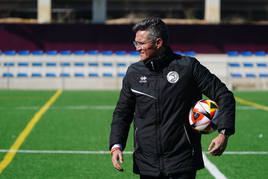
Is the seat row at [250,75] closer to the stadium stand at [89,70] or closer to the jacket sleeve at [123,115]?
the stadium stand at [89,70]

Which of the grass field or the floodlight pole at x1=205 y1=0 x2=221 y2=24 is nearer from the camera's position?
the grass field

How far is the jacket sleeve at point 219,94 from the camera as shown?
11.2 feet

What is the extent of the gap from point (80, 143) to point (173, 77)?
575 centimetres

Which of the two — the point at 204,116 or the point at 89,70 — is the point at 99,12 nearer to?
the point at 89,70

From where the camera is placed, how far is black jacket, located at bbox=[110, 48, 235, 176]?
3.48 metres

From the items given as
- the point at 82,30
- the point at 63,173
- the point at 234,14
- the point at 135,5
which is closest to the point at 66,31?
the point at 82,30

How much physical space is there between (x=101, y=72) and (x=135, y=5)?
17597mm

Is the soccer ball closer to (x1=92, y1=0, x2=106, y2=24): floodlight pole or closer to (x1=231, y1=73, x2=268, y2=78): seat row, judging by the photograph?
(x1=231, y1=73, x2=268, y2=78): seat row

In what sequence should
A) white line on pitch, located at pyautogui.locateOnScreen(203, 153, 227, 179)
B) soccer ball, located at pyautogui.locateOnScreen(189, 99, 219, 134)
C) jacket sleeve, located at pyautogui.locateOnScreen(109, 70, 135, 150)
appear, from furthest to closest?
white line on pitch, located at pyautogui.locateOnScreen(203, 153, 227, 179) < jacket sleeve, located at pyautogui.locateOnScreen(109, 70, 135, 150) < soccer ball, located at pyautogui.locateOnScreen(189, 99, 219, 134)

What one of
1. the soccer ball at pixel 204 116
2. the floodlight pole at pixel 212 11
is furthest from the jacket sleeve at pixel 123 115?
the floodlight pole at pixel 212 11

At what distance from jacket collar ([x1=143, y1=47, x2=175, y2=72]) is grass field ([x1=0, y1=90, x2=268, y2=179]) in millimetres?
3298

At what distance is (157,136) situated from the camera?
3512 mm

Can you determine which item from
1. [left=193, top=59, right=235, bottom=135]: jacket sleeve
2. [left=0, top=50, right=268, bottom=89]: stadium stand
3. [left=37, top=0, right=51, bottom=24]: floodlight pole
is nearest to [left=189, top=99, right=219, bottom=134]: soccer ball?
[left=193, top=59, right=235, bottom=135]: jacket sleeve

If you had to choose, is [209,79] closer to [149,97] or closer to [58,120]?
[149,97]
